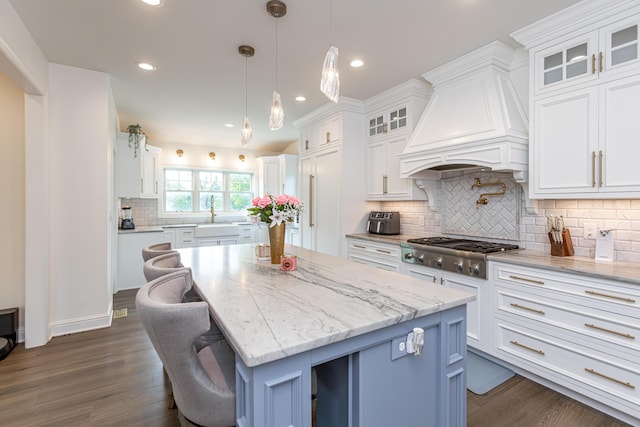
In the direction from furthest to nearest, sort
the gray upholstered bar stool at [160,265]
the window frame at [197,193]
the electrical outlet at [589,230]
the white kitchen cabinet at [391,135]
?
the window frame at [197,193], the white kitchen cabinet at [391,135], the electrical outlet at [589,230], the gray upholstered bar stool at [160,265]

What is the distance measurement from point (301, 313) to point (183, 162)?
590cm

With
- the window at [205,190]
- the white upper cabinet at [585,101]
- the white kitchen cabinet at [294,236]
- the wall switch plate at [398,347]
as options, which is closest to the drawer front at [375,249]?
the white kitchen cabinet at [294,236]

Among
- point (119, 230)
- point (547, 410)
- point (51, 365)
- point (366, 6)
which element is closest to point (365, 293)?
point (547, 410)

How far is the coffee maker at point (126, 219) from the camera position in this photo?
194 inches

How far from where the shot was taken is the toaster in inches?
152

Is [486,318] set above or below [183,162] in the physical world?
below

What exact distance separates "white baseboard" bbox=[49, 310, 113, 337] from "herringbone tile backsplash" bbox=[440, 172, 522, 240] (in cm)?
385

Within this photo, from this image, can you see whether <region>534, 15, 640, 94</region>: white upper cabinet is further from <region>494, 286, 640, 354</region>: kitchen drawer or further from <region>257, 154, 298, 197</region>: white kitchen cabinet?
<region>257, 154, 298, 197</region>: white kitchen cabinet

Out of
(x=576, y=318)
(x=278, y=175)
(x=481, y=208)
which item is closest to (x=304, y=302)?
(x=576, y=318)

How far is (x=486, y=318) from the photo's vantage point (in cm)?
251

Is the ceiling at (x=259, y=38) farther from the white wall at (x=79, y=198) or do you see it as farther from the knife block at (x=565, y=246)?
the knife block at (x=565, y=246)

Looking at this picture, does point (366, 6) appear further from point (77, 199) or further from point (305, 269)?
point (77, 199)

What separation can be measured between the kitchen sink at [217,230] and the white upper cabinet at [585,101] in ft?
16.5

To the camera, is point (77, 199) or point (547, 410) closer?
point (547, 410)
